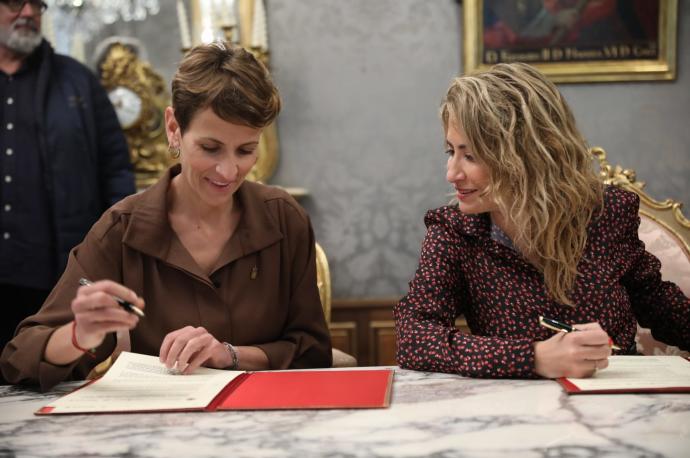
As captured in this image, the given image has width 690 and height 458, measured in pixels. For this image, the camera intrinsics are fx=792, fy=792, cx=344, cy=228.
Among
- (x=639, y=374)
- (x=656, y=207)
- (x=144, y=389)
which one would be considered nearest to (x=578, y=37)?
(x=656, y=207)

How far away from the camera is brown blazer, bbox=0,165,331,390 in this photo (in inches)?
74.6

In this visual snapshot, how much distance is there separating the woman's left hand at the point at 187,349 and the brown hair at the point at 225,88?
0.51 metres

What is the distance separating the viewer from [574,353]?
5.16 feet

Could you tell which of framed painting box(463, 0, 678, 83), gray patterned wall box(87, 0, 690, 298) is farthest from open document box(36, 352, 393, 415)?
framed painting box(463, 0, 678, 83)

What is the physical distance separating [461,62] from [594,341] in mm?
2593

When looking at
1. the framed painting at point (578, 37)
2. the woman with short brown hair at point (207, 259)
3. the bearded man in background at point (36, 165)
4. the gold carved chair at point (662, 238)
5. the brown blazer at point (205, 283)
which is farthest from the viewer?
the framed painting at point (578, 37)

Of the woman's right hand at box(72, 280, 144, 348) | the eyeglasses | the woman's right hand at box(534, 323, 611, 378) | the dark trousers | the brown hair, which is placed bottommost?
the dark trousers

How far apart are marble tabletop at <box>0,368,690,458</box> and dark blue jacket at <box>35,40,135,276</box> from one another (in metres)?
1.73

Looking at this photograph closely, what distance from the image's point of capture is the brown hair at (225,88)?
72.7 inches

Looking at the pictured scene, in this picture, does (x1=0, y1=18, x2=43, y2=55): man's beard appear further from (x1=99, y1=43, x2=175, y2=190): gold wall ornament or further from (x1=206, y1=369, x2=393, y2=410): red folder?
(x1=206, y1=369, x2=393, y2=410): red folder

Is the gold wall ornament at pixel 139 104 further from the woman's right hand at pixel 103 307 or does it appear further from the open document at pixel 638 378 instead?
the open document at pixel 638 378

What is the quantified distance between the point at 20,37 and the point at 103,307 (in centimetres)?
202

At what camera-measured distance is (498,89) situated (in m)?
1.90

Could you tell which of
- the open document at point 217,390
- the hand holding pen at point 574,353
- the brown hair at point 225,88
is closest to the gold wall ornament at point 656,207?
the hand holding pen at point 574,353
